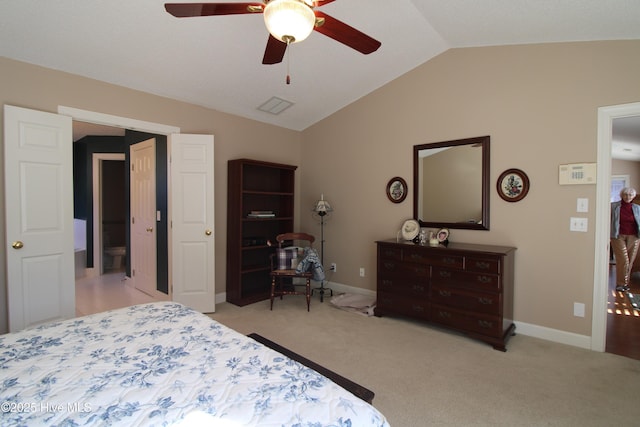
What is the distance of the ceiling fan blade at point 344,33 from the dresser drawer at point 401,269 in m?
2.12

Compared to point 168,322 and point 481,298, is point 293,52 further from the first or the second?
point 481,298

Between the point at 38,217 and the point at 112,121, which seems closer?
the point at 38,217

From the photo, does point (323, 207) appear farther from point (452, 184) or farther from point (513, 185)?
point (513, 185)

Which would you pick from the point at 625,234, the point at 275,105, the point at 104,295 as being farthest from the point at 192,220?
the point at 625,234

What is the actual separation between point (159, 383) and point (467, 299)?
264cm

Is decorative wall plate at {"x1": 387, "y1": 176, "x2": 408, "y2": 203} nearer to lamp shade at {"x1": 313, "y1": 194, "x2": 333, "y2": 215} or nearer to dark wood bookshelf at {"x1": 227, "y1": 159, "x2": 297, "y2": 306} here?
lamp shade at {"x1": 313, "y1": 194, "x2": 333, "y2": 215}

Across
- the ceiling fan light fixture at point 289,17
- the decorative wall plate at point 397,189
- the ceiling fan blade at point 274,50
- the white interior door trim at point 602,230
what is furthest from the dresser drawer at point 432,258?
the ceiling fan light fixture at point 289,17

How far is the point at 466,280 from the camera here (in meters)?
2.88

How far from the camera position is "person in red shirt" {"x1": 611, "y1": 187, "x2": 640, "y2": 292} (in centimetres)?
456

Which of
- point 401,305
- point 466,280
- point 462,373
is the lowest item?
point 462,373

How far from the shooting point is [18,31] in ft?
7.80

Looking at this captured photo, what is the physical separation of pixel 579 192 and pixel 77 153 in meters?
7.41

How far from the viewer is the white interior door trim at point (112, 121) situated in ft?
9.48

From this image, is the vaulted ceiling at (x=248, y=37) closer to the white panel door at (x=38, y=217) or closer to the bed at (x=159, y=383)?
the white panel door at (x=38, y=217)
